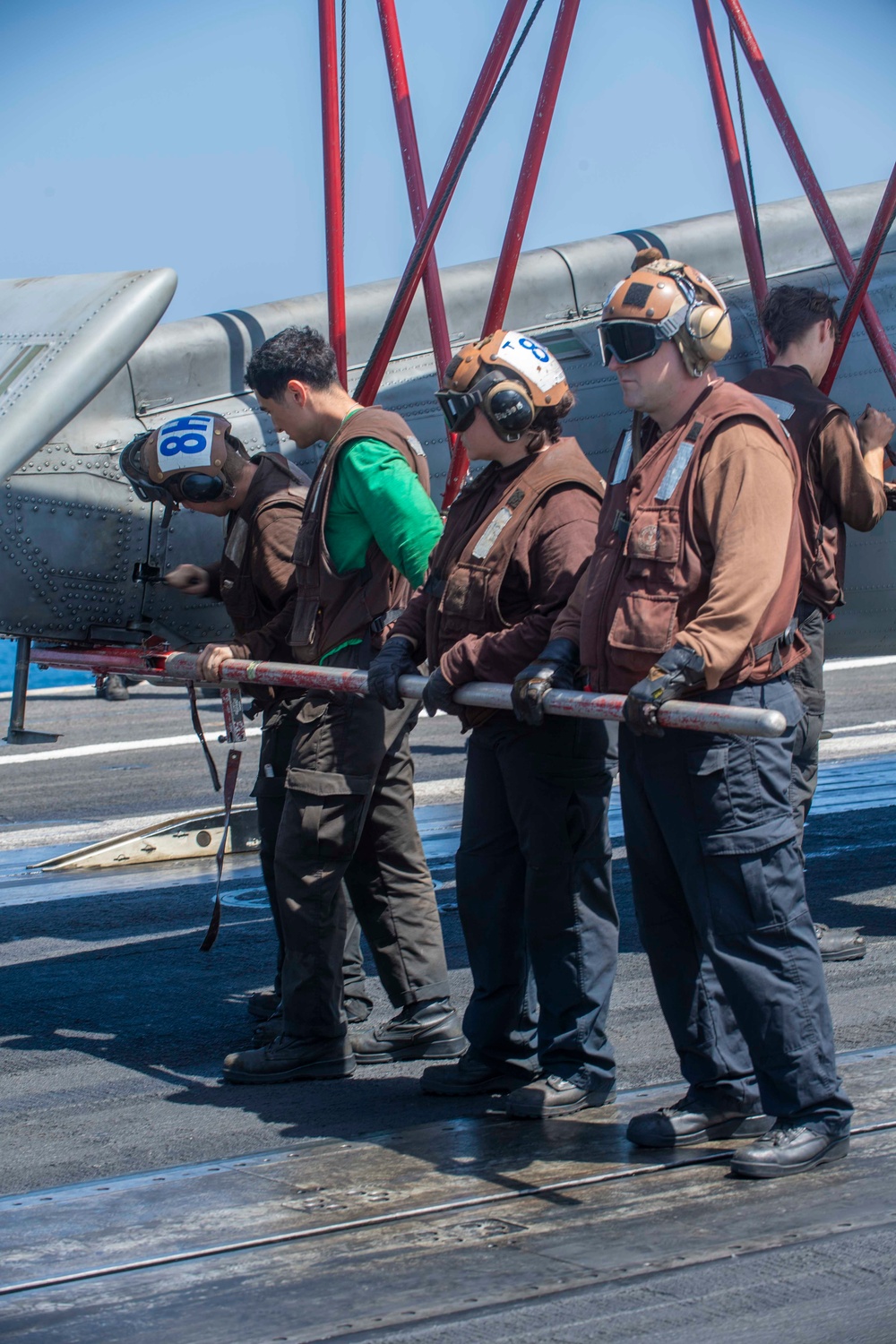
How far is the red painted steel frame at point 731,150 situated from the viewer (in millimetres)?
7812

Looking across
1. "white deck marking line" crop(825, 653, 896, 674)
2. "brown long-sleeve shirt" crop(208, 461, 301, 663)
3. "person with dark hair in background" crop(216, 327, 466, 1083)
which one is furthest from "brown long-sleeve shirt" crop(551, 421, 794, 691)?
"white deck marking line" crop(825, 653, 896, 674)

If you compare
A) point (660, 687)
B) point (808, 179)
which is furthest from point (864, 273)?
point (660, 687)

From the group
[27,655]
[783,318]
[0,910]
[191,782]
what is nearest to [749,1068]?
[783,318]

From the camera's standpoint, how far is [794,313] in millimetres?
5699

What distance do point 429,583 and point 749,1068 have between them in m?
1.55

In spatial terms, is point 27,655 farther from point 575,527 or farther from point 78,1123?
point 575,527

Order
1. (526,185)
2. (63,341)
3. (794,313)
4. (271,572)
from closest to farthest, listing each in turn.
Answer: (271,572)
(794,313)
(63,341)
(526,185)

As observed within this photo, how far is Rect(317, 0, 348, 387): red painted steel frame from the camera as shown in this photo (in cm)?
773

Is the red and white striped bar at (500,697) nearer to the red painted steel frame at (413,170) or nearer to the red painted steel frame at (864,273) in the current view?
the red painted steel frame at (413,170)

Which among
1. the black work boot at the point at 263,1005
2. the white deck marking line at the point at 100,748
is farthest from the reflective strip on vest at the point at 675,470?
the white deck marking line at the point at 100,748

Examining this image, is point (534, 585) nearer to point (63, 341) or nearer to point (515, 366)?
point (515, 366)

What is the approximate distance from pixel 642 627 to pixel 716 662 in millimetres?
253

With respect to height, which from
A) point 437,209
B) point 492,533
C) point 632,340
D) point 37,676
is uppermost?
point 437,209

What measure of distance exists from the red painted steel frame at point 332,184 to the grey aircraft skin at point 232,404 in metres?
0.46
